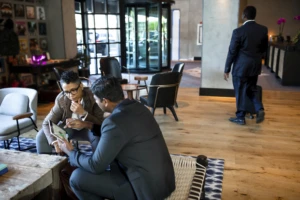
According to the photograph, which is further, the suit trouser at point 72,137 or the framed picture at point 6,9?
the framed picture at point 6,9

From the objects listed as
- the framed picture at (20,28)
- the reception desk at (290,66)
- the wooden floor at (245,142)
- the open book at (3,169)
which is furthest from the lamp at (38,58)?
the reception desk at (290,66)

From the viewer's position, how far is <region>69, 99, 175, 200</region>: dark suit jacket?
1.72 m

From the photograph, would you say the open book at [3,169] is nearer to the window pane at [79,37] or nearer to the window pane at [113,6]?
the window pane at [79,37]

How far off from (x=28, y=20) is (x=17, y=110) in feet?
11.3

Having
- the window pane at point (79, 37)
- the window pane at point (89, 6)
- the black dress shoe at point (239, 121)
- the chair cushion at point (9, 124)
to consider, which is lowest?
the black dress shoe at point (239, 121)

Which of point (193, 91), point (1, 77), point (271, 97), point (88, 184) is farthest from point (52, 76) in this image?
point (88, 184)

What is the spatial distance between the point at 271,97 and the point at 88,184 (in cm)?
525

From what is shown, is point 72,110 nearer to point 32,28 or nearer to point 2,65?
point 2,65

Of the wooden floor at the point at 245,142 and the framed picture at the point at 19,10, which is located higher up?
the framed picture at the point at 19,10

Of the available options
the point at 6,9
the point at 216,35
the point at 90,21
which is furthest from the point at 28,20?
the point at 216,35

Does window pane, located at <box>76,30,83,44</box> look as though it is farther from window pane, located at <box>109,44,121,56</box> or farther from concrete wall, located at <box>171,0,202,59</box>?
concrete wall, located at <box>171,0,202,59</box>

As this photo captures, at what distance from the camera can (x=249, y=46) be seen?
4336 mm

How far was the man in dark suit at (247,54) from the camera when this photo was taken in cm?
431

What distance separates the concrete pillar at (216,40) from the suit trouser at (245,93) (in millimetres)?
1666
